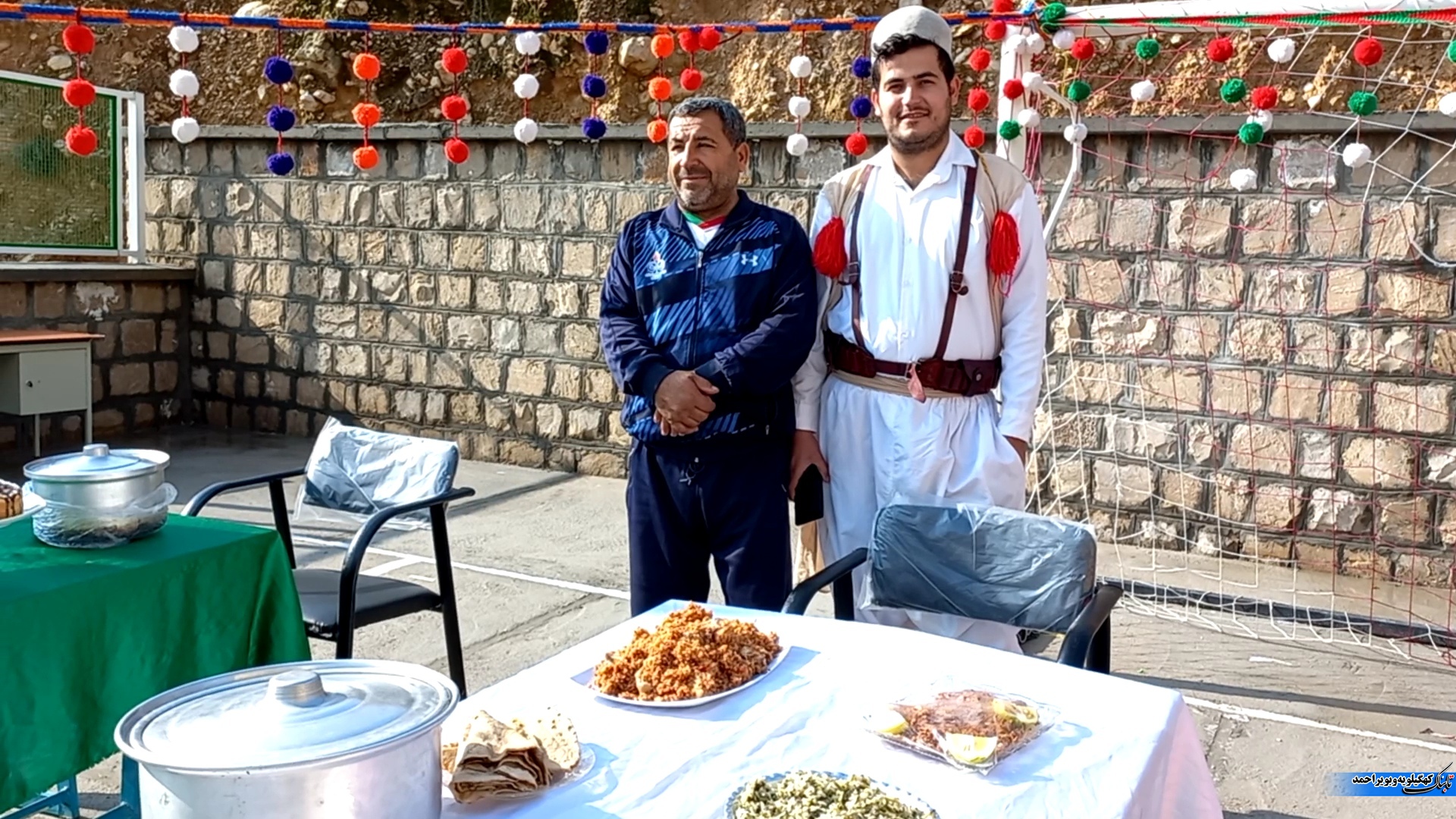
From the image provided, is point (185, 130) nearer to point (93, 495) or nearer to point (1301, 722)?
point (93, 495)

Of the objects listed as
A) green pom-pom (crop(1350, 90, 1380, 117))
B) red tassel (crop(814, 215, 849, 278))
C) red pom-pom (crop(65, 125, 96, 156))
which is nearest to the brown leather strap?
red tassel (crop(814, 215, 849, 278))

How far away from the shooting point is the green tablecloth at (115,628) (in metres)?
2.05

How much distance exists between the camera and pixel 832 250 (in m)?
2.89

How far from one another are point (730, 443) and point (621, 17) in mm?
8352

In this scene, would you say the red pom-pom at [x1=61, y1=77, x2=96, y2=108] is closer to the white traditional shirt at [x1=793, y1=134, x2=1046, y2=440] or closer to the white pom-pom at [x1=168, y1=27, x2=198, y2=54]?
the white pom-pom at [x1=168, y1=27, x2=198, y2=54]

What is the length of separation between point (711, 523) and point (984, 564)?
2.23 feet

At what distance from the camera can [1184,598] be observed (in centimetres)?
485

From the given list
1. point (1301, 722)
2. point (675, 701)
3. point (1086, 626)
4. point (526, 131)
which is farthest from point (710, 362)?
point (526, 131)

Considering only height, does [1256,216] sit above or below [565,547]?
above

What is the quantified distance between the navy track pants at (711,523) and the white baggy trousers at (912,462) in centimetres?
15

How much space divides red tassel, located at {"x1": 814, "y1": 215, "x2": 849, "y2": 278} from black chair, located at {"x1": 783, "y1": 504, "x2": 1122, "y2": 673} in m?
0.65

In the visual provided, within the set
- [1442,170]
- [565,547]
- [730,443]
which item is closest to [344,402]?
[565,547]

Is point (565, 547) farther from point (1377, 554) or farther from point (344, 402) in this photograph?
point (1377, 554)

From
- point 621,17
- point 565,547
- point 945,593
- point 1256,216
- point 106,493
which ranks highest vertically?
point 621,17
